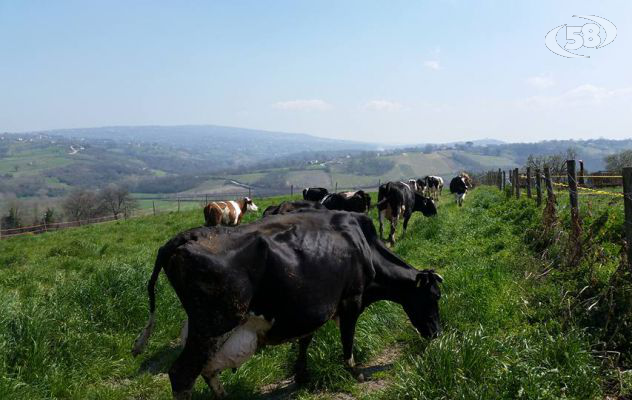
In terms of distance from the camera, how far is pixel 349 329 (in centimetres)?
573

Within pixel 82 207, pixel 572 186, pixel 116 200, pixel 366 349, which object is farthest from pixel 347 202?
pixel 116 200

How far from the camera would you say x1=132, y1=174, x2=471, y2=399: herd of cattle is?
15.0ft

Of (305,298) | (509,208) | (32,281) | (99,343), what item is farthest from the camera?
(509,208)

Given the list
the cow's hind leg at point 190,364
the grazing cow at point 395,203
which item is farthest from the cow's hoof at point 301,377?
the grazing cow at point 395,203

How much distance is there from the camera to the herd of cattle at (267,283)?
4559 mm

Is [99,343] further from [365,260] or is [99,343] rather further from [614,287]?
[614,287]

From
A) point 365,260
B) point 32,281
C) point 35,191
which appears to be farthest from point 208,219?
point 35,191

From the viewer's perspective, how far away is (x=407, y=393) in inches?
177

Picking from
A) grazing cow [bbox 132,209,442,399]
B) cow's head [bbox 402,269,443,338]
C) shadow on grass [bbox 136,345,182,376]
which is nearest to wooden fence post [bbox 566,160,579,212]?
cow's head [bbox 402,269,443,338]

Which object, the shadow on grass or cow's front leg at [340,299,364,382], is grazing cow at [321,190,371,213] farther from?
cow's front leg at [340,299,364,382]

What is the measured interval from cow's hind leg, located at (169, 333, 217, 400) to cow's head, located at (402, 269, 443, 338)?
112 inches

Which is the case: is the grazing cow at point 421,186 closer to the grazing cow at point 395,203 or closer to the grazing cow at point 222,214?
the grazing cow at point 395,203

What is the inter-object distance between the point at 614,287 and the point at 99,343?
21.6 feet

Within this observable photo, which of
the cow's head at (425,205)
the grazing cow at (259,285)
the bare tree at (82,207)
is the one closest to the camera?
the grazing cow at (259,285)
